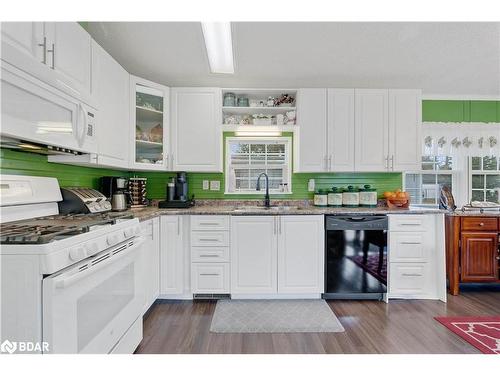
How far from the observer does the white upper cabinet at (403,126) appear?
9.71 feet

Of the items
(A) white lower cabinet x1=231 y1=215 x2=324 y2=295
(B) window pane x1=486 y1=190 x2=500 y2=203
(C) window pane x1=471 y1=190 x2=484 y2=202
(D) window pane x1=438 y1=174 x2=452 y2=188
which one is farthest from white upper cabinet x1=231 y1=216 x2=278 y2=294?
(B) window pane x1=486 y1=190 x2=500 y2=203

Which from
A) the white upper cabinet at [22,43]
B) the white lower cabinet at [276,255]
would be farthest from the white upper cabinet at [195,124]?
the white upper cabinet at [22,43]

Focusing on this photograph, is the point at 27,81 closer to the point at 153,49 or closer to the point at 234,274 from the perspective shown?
the point at 153,49

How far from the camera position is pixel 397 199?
9.90ft

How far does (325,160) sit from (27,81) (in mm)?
2609

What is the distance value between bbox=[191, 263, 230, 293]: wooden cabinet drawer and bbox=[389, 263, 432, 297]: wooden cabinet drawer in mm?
1688

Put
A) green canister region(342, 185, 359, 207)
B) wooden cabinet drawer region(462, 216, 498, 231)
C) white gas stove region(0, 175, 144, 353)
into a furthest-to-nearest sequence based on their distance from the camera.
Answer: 1. green canister region(342, 185, 359, 207)
2. wooden cabinet drawer region(462, 216, 498, 231)
3. white gas stove region(0, 175, 144, 353)

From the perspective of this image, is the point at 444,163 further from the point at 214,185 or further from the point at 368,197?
the point at 214,185

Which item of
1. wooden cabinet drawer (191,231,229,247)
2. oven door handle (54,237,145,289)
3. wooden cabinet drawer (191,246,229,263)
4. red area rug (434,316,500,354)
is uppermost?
oven door handle (54,237,145,289)

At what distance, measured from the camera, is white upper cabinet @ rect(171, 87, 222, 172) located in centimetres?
291

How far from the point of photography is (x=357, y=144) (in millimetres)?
2955

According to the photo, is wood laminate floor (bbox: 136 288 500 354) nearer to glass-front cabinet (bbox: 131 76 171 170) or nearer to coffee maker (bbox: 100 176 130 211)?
coffee maker (bbox: 100 176 130 211)

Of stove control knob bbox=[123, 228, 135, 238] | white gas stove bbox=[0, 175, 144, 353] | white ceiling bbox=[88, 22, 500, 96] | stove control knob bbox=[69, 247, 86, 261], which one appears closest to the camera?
white gas stove bbox=[0, 175, 144, 353]

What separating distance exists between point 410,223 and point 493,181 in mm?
1888
